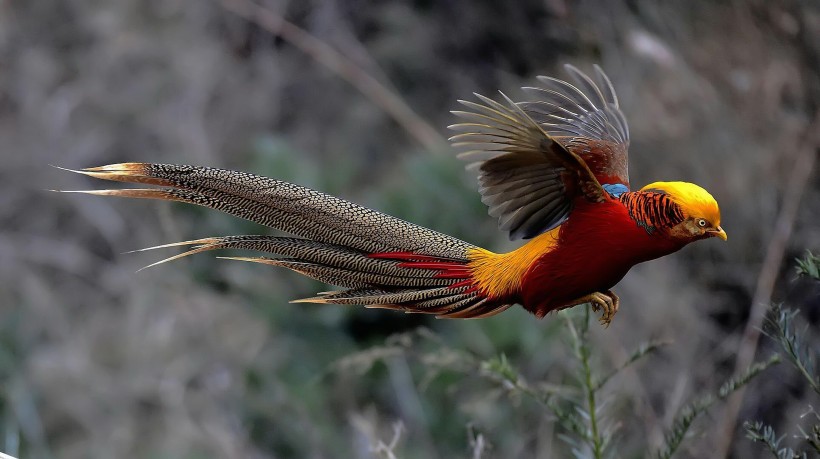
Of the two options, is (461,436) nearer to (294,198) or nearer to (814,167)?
(814,167)

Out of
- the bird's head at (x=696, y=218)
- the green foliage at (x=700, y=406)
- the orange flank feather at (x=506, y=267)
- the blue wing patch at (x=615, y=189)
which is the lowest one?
the green foliage at (x=700, y=406)

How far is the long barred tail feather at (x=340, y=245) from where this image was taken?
6.73 ft

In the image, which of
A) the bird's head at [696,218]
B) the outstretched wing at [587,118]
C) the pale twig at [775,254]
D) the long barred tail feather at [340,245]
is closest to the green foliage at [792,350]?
the bird's head at [696,218]

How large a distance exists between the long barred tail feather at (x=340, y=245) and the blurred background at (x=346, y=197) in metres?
0.72

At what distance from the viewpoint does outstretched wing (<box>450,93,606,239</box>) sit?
75.7 inches

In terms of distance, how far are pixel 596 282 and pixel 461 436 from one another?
4365mm

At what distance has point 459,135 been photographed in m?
2.03

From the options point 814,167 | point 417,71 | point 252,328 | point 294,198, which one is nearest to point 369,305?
point 294,198

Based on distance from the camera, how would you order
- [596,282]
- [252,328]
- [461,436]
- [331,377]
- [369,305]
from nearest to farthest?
1. [596,282]
2. [369,305]
3. [461,436]
4. [331,377]
5. [252,328]

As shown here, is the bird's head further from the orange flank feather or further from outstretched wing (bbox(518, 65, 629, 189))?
outstretched wing (bbox(518, 65, 629, 189))

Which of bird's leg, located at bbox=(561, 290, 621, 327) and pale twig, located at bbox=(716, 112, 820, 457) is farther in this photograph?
pale twig, located at bbox=(716, 112, 820, 457)

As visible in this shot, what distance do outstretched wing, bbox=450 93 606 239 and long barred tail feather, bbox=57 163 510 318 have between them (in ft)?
0.60

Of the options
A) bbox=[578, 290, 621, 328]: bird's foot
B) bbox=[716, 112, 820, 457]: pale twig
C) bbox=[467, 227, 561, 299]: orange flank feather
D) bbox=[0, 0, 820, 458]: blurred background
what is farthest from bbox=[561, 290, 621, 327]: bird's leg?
bbox=[716, 112, 820, 457]: pale twig

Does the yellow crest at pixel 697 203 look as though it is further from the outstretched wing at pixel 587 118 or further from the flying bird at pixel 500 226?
the outstretched wing at pixel 587 118
